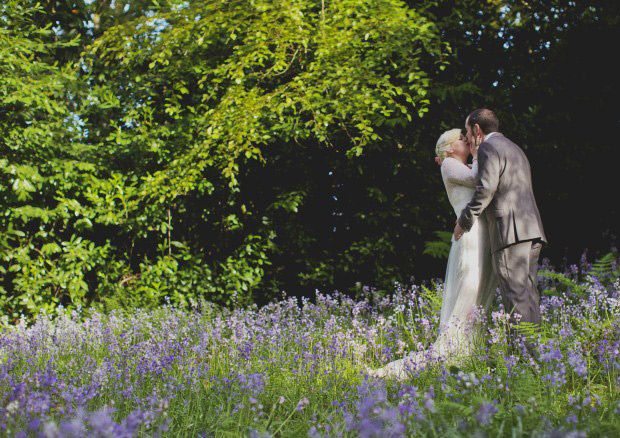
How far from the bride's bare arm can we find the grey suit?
0.20 m

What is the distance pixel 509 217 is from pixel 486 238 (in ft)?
1.13

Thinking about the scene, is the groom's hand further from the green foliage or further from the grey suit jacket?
the green foliage

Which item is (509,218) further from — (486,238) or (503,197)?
(486,238)

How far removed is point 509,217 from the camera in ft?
14.2

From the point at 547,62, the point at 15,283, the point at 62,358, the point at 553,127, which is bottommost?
the point at 62,358

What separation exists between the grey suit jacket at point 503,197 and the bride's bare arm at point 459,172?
19 centimetres

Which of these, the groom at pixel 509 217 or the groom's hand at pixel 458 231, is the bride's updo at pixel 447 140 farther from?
the groom's hand at pixel 458 231

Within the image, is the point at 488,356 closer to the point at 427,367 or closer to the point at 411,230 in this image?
the point at 427,367

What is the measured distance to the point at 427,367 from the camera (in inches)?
150

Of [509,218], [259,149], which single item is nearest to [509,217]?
[509,218]

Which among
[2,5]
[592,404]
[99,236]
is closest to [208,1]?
[2,5]

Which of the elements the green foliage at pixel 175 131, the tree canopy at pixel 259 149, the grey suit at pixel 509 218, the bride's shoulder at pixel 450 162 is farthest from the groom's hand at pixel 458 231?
the tree canopy at pixel 259 149

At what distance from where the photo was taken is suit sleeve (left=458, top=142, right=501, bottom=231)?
429 cm

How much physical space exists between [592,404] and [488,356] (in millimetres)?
938
